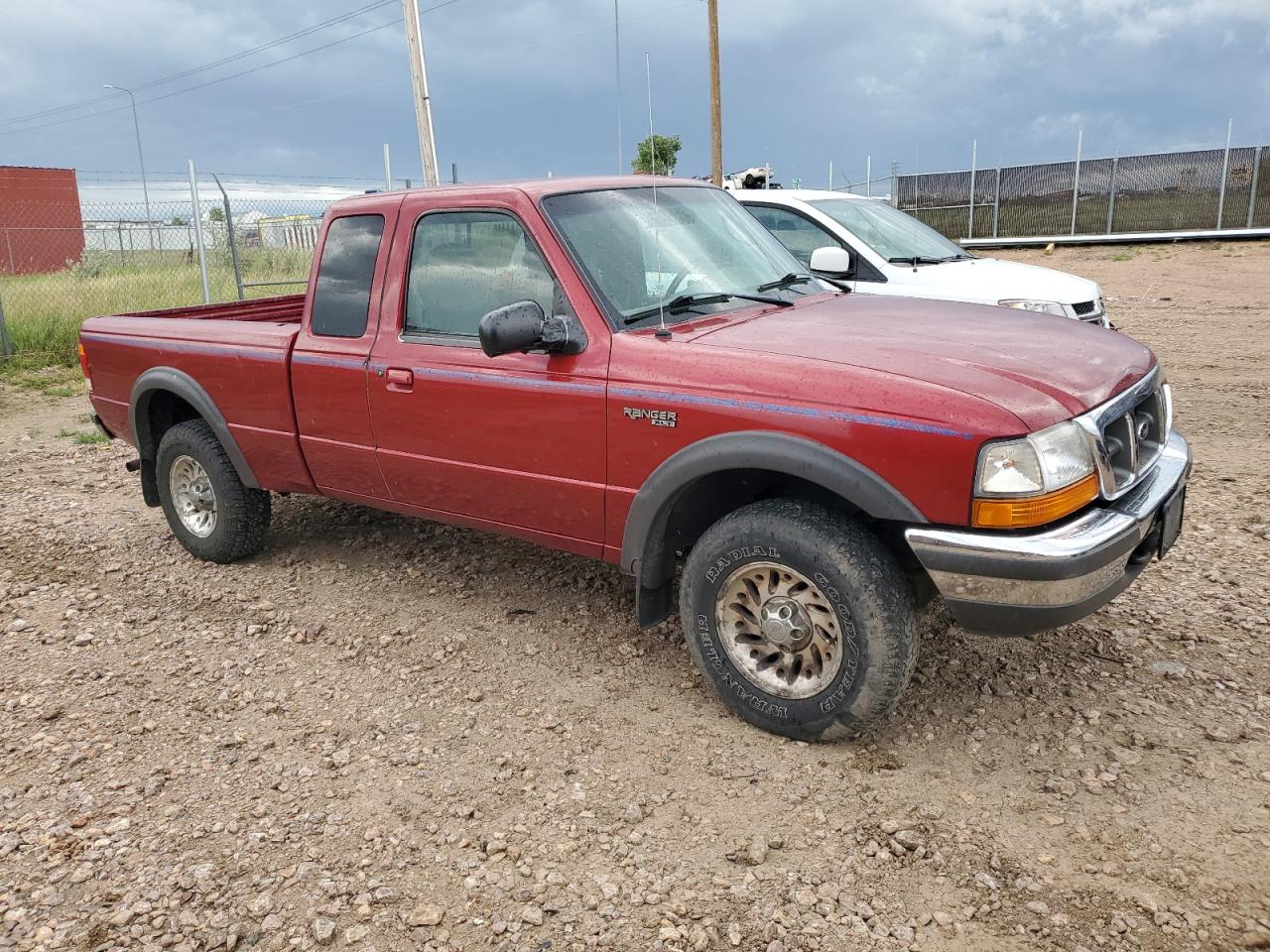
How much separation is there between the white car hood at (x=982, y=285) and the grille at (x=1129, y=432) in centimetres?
351

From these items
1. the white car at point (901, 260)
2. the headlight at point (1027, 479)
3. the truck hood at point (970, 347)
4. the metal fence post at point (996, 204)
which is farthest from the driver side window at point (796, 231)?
the metal fence post at point (996, 204)

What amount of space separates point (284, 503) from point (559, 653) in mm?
3198

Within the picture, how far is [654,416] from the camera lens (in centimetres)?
358

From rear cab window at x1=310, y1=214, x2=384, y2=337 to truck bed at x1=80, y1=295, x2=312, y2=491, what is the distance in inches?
10.5

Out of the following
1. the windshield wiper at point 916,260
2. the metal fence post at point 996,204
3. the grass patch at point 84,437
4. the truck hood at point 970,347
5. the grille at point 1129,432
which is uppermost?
the metal fence post at point 996,204

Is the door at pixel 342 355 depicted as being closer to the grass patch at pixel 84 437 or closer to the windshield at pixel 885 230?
the windshield at pixel 885 230

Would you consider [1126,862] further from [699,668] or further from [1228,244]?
[1228,244]

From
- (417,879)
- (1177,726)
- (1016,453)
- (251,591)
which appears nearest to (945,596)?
(1016,453)

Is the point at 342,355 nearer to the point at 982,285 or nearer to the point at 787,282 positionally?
the point at 787,282

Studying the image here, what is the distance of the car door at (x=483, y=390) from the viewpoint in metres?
3.83

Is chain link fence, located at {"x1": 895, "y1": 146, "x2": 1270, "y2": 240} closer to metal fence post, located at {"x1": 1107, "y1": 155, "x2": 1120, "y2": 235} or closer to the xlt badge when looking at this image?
metal fence post, located at {"x1": 1107, "y1": 155, "x2": 1120, "y2": 235}

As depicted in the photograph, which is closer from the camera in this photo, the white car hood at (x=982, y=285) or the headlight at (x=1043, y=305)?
the headlight at (x=1043, y=305)

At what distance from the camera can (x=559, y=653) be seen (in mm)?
4379

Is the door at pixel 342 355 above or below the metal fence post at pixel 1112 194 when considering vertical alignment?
below
